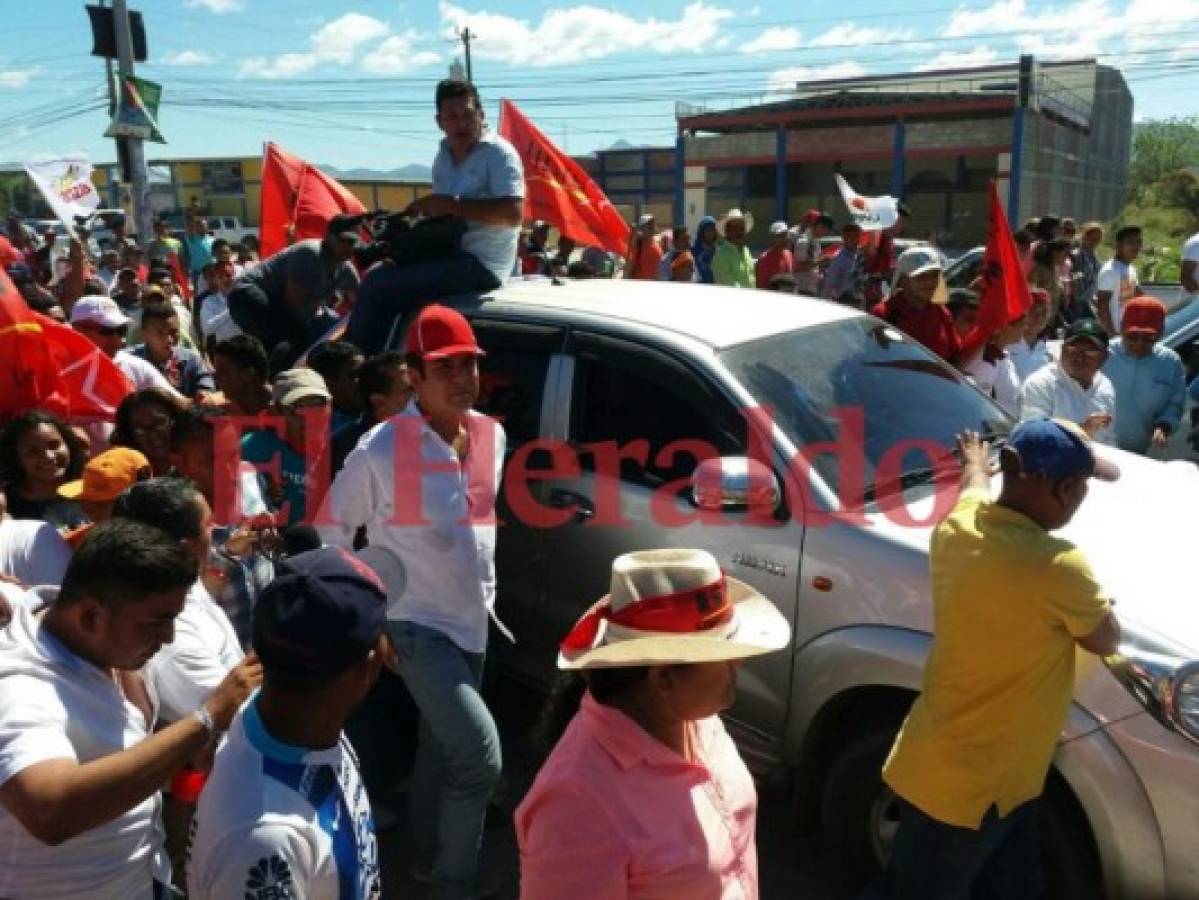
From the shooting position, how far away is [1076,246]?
37.3 feet

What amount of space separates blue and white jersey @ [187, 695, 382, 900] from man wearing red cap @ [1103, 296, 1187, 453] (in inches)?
180

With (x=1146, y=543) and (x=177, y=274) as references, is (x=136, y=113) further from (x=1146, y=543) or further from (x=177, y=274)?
(x=1146, y=543)

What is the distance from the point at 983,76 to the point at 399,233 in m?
46.3

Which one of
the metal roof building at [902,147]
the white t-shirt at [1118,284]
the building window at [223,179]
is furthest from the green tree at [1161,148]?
the white t-shirt at [1118,284]

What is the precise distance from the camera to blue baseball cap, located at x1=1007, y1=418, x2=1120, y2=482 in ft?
7.59

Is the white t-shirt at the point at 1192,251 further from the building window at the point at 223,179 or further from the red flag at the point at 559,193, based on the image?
the building window at the point at 223,179

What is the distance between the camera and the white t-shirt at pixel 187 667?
230cm

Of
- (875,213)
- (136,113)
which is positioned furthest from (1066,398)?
(136,113)

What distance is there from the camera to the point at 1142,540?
9.86 feet

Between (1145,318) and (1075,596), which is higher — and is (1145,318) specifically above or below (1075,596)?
above

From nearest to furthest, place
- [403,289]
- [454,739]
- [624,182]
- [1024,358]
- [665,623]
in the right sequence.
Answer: [665,623]
[454,739]
[403,289]
[1024,358]
[624,182]

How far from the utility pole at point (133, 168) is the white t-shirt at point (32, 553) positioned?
12.7m

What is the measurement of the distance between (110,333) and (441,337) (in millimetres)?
2968

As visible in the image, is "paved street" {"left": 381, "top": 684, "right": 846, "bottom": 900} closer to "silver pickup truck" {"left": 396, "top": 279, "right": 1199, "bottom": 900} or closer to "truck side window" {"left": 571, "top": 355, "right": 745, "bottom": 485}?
"silver pickup truck" {"left": 396, "top": 279, "right": 1199, "bottom": 900}
